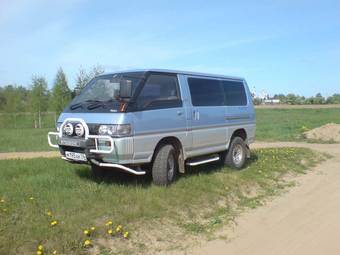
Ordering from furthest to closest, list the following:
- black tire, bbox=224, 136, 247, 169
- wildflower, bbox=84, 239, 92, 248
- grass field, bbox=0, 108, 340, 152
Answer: grass field, bbox=0, 108, 340, 152
black tire, bbox=224, 136, 247, 169
wildflower, bbox=84, 239, 92, 248

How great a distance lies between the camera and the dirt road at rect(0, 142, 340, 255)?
5.62m

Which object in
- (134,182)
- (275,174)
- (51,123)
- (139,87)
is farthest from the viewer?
(51,123)

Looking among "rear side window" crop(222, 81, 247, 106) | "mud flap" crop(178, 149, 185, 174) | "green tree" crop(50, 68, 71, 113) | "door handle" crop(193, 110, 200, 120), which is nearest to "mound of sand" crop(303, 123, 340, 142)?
"rear side window" crop(222, 81, 247, 106)

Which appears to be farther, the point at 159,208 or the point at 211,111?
the point at 211,111

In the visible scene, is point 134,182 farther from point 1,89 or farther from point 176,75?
point 1,89

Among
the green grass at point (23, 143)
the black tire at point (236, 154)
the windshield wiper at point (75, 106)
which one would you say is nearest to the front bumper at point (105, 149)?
the windshield wiper at point (75, 106)

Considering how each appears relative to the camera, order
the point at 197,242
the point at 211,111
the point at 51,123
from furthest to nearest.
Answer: the point at 51,123, the point at 211,111, the point at 197,242

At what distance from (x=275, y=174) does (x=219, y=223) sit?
4.18 metres

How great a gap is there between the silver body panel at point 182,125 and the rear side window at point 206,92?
107mm

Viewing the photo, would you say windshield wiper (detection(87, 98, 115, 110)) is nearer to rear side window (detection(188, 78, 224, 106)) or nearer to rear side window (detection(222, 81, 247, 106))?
rear side window (detection(188, 78, 224, 106))

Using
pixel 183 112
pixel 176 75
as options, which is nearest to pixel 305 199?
pixel 183 112

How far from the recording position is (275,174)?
10438 mm

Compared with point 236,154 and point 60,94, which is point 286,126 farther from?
point 60,94

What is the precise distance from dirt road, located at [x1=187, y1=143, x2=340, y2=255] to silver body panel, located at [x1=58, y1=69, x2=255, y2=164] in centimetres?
178
